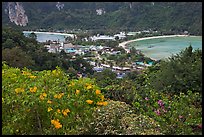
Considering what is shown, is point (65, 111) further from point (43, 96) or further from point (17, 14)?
point (17, 14)

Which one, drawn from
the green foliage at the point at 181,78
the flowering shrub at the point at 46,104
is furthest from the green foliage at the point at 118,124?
the green foliage at the point at 181,78

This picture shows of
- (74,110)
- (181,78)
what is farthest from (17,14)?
(74,110)

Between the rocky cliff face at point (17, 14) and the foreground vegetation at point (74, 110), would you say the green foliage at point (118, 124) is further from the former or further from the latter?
the rocky cliff face at point (17, 14)

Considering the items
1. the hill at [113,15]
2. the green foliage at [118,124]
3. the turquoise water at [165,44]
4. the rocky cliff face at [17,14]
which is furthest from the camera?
the rocky cliff face at [17,14]

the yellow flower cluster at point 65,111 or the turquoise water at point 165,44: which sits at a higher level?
the yellow flower cluster at point 65,111

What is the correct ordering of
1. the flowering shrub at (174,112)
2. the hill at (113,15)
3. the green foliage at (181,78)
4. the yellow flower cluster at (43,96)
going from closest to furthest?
the yellow flower cluster at (43,96) < the flowering shrub at (174,112) < the green foliage at (181,78) < the hill at (113,15)
